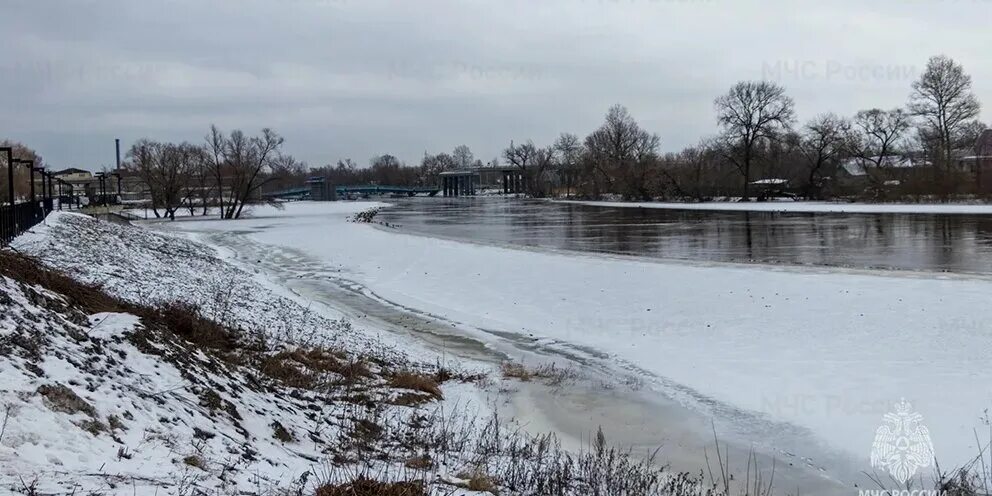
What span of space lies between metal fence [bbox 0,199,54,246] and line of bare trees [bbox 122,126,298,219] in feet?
147

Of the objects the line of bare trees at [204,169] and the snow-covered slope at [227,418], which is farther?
the line of bare trees at [204,169]

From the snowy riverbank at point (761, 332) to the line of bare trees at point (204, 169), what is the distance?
169 ft

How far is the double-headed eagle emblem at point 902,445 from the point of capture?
7.46 metres

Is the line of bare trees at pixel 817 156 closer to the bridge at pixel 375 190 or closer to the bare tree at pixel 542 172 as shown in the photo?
the bare tree at pixel 542 172

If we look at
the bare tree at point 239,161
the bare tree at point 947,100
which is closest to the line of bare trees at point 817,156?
the bare tree at point 947,100

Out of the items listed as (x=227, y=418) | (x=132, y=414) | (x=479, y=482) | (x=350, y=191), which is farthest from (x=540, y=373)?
(x=350, y=191)

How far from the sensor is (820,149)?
8844 centimetres

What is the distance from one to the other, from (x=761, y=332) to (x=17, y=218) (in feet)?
65.4

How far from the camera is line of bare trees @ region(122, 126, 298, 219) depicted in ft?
235

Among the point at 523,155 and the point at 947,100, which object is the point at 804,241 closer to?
the point at 947,100

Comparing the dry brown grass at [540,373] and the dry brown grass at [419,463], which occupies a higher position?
the dry brown grass at [419,463]

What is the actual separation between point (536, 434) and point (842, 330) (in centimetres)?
749

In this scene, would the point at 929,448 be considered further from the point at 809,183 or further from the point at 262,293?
the point at 809,183

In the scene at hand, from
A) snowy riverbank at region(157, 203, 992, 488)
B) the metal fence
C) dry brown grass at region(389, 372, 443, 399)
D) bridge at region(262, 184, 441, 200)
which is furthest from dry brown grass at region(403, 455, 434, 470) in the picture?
bridge at region(262, 184, 441, 200)
